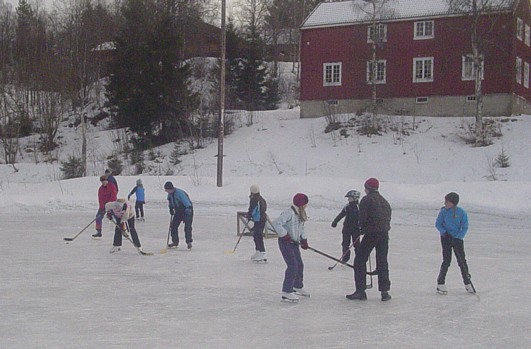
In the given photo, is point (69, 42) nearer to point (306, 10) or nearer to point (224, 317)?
point (306, 10)

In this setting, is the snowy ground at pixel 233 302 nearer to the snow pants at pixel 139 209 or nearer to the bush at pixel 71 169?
the snow pants at pixel 139 209

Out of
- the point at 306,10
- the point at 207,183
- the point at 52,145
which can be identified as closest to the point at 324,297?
the point at 207,183

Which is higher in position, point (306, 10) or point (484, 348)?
point (306, 10)

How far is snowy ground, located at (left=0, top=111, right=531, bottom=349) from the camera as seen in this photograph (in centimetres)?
695

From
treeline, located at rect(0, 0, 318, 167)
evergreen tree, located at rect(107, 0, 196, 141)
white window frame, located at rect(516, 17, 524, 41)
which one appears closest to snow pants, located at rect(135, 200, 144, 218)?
treeline, located at rect(0, 0, 318, 167)

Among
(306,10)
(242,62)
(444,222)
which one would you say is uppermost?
(306,10)

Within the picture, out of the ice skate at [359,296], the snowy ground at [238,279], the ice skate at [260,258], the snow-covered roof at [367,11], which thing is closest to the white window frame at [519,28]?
the snow-covered roof at [367,11]

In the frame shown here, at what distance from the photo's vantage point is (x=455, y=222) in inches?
347

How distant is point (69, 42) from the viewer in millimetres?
52188

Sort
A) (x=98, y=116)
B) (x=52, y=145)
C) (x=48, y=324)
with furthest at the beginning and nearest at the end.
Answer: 1. (x=98, y=116)
2. (x=52, y=145)
3. (x=48, y=324)

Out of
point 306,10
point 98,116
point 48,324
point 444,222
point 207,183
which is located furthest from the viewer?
point 306,10

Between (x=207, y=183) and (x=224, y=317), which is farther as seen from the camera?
(x=207, y=183)

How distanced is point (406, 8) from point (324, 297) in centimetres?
3429

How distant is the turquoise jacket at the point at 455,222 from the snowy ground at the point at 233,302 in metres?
0.93
